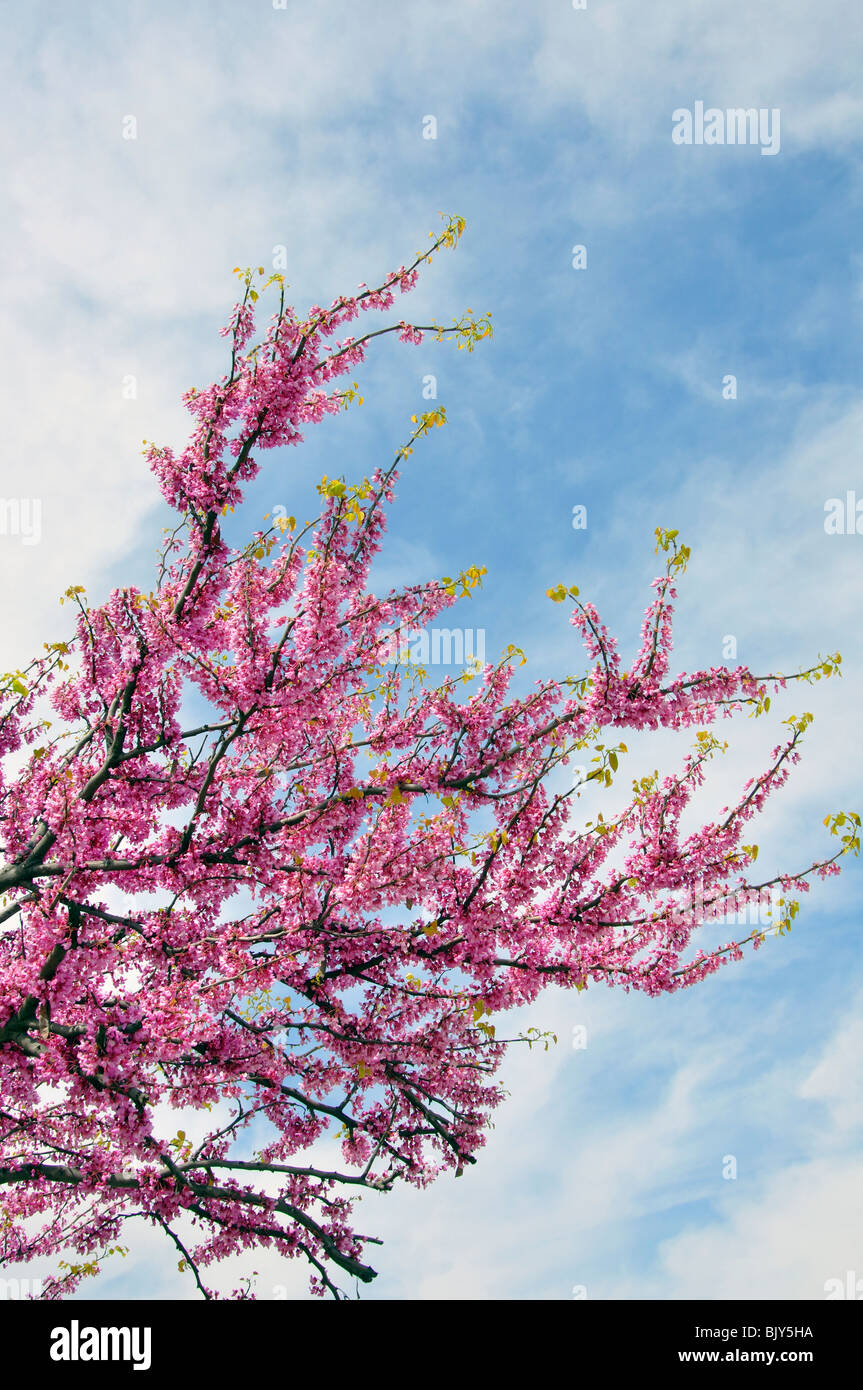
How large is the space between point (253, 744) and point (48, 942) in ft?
9.16

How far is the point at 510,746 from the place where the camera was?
24.3 feet

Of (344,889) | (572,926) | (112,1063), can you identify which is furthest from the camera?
(572,926)

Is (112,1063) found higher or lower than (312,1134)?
higher

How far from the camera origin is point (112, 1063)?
22.9 ft

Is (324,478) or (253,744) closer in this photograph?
(324,478)

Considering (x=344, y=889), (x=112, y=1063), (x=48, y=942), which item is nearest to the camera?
(x=344, y=889)

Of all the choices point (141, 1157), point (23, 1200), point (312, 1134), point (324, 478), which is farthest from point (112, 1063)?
point (23, 1200)

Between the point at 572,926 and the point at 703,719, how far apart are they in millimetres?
2206

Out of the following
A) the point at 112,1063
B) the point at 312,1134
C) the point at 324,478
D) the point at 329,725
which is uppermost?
the point at 324,478

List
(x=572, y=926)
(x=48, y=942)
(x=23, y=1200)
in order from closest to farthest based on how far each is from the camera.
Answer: (x=572, y=926) < (x=48, y=942) < (x=23, y=1200)
